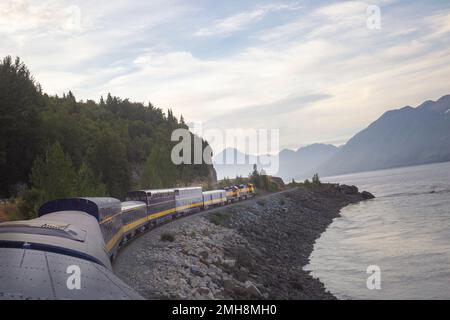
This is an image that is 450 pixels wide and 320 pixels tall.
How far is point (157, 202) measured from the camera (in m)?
41.1

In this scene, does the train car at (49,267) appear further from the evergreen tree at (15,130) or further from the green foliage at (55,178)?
the evergreen tree at (15,130)

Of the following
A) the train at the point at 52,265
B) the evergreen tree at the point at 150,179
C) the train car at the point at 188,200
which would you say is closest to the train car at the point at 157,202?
the train car at the point at 188,200

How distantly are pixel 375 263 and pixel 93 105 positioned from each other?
370 feet

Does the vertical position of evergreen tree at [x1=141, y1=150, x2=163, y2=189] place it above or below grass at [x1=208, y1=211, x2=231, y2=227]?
above

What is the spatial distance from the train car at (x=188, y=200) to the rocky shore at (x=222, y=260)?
2.94 m

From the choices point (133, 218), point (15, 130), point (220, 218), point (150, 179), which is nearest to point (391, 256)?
point (220, 218)

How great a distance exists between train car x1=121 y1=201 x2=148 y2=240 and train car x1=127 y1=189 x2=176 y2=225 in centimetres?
117

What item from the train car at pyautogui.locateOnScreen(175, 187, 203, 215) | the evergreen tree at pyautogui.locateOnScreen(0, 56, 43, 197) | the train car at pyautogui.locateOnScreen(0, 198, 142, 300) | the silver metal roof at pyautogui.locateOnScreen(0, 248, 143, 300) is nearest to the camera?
the silver metal roof at pyautogui.locateOnScreen(0, 248, 143, 300)

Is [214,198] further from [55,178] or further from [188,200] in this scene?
[55,178]

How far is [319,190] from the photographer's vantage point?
413ft

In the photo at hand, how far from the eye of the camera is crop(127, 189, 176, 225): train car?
126 ft

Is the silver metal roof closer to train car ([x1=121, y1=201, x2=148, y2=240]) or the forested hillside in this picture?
train car ([x1=121, y1=201, x2=148, y2=240])

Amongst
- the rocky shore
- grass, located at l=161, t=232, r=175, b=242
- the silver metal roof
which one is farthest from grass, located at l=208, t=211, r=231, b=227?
the silver metal roof
